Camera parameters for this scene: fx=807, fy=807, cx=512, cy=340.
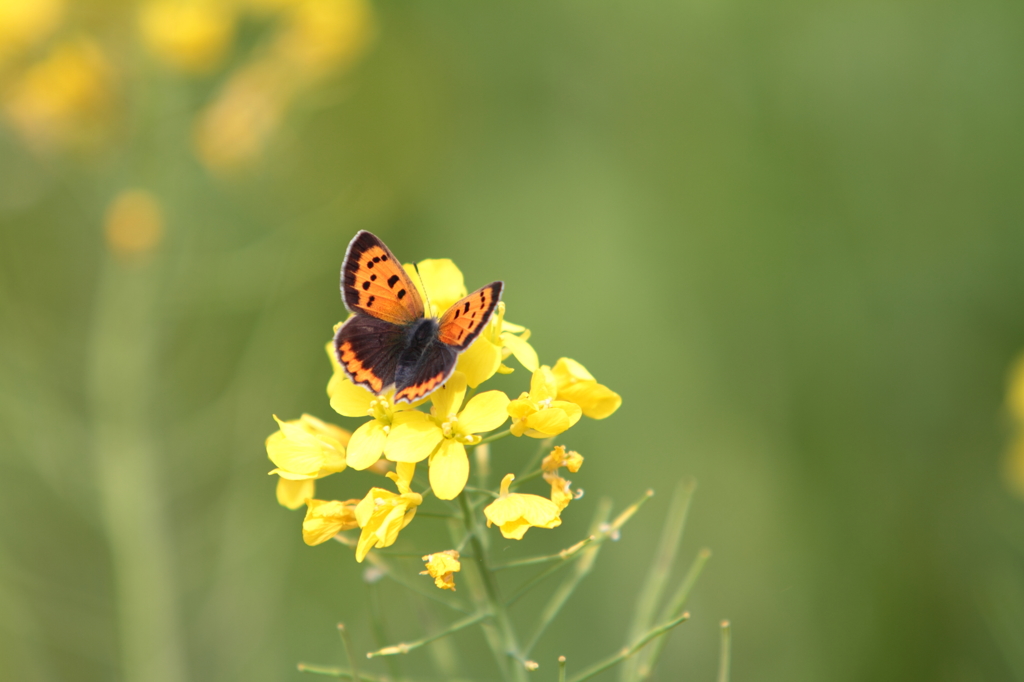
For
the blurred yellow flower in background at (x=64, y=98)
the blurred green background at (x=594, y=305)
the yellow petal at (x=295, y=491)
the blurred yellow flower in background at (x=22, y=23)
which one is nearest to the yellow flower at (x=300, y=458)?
the yellow petal at (x=295, y=491)

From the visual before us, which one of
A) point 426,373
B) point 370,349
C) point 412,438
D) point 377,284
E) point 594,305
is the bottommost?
point 412,438

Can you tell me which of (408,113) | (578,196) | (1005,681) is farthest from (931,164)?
(408,113)

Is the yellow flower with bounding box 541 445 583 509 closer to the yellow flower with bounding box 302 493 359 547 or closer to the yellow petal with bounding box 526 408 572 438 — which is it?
the yellow petal with bounding box 526 408 572 438

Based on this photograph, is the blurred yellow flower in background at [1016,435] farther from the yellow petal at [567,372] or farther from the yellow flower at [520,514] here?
the yellow flower at [520,514]

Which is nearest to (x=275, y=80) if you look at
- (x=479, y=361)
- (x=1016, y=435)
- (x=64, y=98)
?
(x=64, y=98)

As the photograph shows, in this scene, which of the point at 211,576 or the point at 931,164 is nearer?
the point at 211,576

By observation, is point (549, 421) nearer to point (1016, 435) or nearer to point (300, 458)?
point (300, 458)

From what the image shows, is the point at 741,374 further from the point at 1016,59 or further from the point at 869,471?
the point at 1016,59
